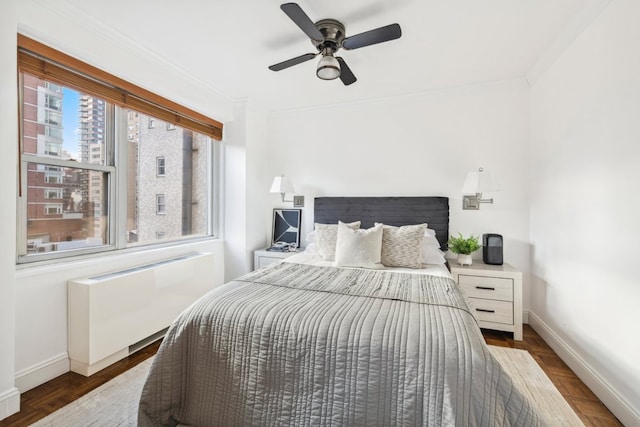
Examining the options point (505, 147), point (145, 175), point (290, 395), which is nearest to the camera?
point (290, 395)

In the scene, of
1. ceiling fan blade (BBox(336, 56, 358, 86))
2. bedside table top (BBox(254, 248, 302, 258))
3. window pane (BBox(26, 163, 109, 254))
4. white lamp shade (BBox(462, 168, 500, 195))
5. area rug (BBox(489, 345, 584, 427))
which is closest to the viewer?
area rug (BBox(489, 345, 584, 427))

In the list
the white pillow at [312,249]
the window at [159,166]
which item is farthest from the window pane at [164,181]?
the white pillow at [312,249]

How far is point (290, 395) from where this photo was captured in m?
1.27

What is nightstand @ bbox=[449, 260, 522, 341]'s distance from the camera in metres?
2.50

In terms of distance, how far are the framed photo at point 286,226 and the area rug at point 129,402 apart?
195 centimetres

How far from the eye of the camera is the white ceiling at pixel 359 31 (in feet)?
5.96

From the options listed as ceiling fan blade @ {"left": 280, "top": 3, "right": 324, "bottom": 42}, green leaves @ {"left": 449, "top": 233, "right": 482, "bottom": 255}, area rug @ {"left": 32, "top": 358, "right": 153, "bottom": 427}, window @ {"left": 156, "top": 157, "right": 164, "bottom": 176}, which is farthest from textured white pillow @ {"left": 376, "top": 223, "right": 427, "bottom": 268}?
window @ {"left": 156, "top": 157, "right": 164, "bottom": 176}

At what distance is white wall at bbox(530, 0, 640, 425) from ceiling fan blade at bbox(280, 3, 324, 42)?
1.70 m

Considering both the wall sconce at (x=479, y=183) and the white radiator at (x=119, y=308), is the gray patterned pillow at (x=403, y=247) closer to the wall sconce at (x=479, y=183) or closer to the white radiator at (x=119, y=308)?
the wall sconce at (x=479, y=183)

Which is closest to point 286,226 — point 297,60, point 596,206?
point 297,60

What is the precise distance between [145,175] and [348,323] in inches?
95.6

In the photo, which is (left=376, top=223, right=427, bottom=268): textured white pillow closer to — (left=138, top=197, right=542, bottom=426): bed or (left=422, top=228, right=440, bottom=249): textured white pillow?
(left=422, top=228, right=440, bottom=249): textured white pillow

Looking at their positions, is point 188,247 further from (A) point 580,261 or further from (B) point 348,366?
(A) point 580,261

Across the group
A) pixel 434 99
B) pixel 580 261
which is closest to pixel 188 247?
pixel 434 99
